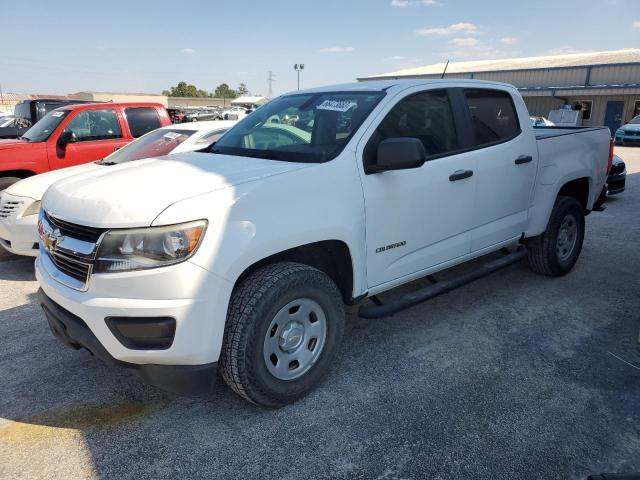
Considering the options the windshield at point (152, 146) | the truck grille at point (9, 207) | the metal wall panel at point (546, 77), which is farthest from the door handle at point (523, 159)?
the metal wall panel at point (546, 77)

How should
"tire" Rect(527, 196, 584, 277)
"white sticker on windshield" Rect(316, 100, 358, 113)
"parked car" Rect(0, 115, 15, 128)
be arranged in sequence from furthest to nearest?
"parked car" Rect(0, 115, 15, 128), "tire" Rect(527, 196, 584, 277), "white sticker on windshield" Rect(316, 100, 358, 113)

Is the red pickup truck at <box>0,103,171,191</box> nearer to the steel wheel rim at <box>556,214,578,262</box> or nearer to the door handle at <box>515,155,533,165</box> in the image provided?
the door handle at <box>515,155,533,165</box>

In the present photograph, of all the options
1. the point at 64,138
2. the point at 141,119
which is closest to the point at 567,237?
the point at 141,119

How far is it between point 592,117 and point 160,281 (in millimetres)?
35896

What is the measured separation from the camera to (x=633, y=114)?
29547mm

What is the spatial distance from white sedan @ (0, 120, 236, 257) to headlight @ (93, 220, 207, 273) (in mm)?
2521

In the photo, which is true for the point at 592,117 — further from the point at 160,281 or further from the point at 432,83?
the point at 160,281

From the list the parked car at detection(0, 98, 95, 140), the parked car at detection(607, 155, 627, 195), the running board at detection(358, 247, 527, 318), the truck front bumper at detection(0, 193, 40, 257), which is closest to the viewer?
the running board at detection(358, 247, 527, 318)

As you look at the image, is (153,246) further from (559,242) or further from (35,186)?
(559,242)

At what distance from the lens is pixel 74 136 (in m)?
7.08

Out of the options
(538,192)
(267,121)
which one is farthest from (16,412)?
(538,192)

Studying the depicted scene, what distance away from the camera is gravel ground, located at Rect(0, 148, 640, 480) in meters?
2.47

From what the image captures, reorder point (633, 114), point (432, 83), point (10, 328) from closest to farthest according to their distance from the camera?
point (432, 83)
point (10, 328)
point (633, 114)

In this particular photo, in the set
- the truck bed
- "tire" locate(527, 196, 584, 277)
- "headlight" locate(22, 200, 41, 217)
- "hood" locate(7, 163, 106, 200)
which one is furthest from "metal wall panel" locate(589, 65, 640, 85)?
"headlight" locate(22, 200, 41, 217)
